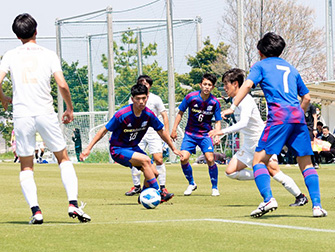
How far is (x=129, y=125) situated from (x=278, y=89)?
116 inches

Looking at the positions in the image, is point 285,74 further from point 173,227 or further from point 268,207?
point 173,227

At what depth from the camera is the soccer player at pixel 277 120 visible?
8.35 meters

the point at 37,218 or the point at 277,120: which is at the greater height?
the point at 277,120

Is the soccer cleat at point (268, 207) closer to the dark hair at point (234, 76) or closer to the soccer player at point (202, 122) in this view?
the dark hair at point (234, 76)

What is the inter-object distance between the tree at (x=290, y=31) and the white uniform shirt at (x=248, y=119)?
108 ft

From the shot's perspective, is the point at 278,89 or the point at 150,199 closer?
the point at 278,89

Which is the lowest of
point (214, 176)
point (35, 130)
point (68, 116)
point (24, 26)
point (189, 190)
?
point (189, 190)

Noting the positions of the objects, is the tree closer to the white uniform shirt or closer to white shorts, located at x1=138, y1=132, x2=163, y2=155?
white shorts, located at x1=138, y1=132, x2=163, y2=155

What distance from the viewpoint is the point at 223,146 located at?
30.7 meters

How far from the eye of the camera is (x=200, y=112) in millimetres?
13516

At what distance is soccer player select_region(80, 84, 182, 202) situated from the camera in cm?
1055

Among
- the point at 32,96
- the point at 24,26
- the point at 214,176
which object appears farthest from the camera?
the point at 214,176

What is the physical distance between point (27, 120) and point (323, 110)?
22.1m

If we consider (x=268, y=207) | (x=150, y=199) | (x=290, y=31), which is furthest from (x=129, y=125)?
(x=290, y=31)
